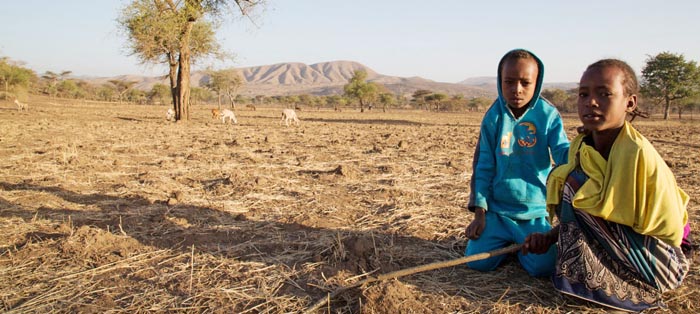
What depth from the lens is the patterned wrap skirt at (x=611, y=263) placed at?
5.80 feet

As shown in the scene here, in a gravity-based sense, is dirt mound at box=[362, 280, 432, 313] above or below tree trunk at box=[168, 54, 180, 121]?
A: below

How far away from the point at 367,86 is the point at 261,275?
4487 cm

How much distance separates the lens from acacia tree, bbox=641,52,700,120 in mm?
29516

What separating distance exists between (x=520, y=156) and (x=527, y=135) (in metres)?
0.14

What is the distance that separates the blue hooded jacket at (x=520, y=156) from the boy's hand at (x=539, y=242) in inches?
12.8

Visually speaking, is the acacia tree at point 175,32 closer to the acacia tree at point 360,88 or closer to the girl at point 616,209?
the girl at point 616,209

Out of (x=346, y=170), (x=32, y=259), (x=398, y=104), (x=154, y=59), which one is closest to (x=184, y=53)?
→ (x=154, y=59)

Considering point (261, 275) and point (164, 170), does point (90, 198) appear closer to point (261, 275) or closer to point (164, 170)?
point (164, 170)

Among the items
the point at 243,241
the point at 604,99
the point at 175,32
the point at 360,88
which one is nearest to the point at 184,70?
the point at 175,32

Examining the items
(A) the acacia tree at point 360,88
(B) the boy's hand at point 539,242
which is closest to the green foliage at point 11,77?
(A) the acacia tree at point 360,88

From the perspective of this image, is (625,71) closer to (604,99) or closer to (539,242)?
(604,99)

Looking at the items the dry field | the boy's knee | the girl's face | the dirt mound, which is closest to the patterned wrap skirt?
the dry field

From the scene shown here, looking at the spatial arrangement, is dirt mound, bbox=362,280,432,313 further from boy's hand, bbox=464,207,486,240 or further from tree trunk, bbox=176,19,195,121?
tree trunk, bbox=176,19,195,121

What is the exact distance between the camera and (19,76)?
3238cm
